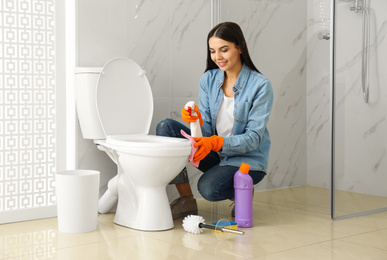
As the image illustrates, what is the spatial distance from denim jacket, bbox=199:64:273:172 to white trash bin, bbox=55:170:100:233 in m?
0.67

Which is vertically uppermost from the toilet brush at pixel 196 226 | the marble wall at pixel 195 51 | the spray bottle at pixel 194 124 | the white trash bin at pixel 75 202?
the marble wall at pixel 195 51

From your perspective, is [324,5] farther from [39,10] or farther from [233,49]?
[39,10]

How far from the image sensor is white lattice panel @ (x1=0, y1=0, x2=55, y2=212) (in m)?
2.73

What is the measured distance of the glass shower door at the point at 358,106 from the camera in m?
2.83

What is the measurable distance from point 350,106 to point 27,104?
1.68 metres

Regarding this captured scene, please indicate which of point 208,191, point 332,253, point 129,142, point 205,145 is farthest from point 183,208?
point 332,253

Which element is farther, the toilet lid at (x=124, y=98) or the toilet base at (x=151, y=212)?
the toilet lid at (x=124, y=98)

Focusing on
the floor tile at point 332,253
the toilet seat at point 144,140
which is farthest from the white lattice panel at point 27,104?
the floor tile at point 332,253

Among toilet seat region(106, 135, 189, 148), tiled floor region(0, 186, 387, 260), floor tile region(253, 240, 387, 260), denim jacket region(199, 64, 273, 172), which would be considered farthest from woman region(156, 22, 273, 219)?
floor tile region(253, 240, 387, 260)

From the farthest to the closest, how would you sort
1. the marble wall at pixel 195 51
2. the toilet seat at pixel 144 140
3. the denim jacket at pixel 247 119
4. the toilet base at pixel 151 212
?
the marble wall at pixel 195 51 < the denim jacket at pixel 247 119 < the toilet base at pixel 151 212 < the toilet seat at pixel 144 140

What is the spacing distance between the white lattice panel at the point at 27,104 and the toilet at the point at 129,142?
0.66 feet

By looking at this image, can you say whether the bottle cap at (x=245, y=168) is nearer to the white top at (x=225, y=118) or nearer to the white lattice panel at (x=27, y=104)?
the white top at (x=225, y=118)

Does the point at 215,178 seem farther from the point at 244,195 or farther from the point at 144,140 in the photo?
the point at 144,140

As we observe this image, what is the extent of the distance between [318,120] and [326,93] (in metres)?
0.17
